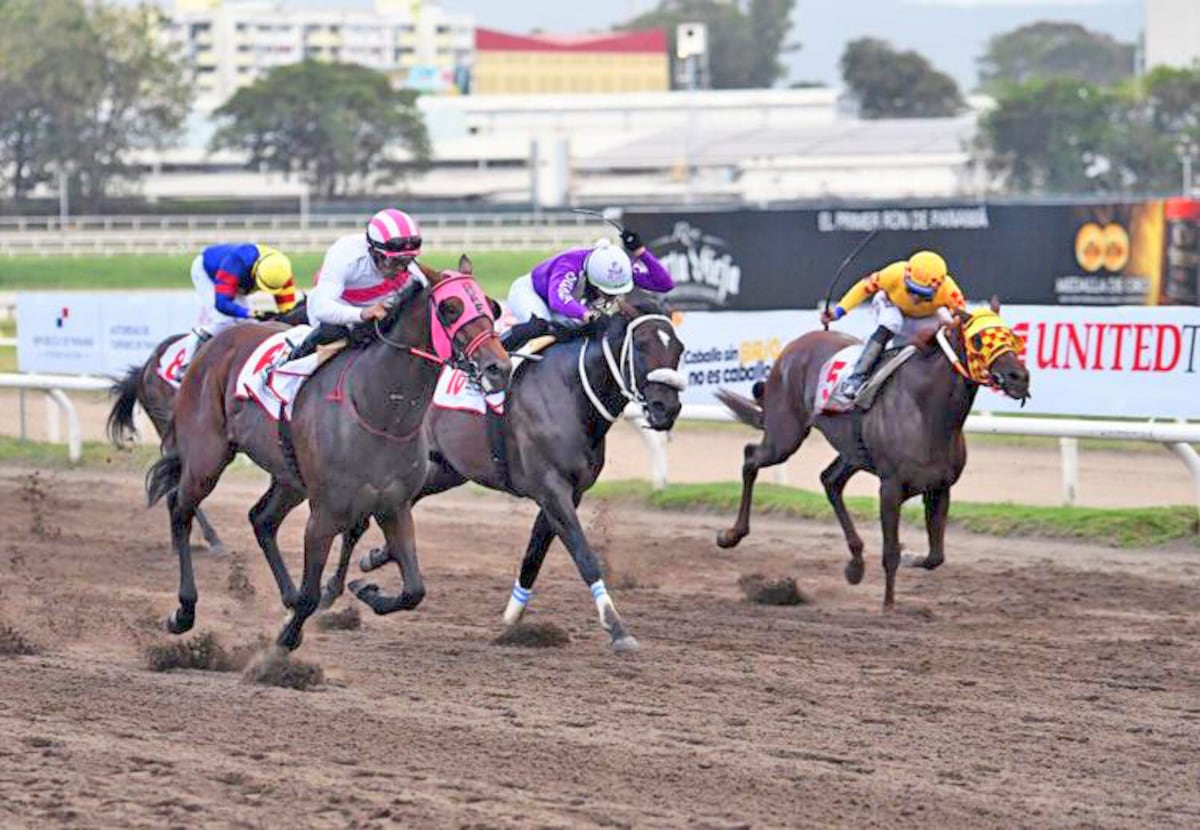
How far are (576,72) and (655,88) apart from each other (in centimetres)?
508

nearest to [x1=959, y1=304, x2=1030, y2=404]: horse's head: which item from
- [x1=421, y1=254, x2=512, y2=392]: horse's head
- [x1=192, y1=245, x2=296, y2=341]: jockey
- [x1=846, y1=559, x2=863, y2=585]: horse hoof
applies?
[x1=846, y1=559, x2=863, y2=585]: horse hoof

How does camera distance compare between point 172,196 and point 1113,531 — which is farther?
point 172,196

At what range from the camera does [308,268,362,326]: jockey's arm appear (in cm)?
842

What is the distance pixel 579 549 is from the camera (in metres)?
9.26

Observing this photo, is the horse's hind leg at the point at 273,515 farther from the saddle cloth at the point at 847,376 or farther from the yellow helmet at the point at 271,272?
the saddle cloth at the point at 847,376

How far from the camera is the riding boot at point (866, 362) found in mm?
10711

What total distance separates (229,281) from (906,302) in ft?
11.9

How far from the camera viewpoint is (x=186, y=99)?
6912 centimetres

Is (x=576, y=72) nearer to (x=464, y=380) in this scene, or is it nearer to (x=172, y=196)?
(x=172, y=196)

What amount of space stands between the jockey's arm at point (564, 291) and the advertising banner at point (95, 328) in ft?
27.1

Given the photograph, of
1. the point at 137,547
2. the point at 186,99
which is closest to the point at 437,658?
the point at 137,547

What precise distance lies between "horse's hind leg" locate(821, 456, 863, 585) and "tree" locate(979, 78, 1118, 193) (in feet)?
181

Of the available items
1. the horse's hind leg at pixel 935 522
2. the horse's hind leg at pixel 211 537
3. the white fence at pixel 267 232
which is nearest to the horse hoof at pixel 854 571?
the horse's hind leg at pixel 935 522

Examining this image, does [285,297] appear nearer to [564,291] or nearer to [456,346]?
[564,291]
